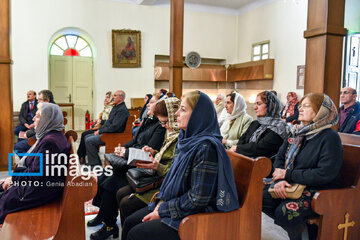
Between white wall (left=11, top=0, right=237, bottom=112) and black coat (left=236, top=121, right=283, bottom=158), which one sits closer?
black coat (left=236, top=121, right=283, bottom=158)

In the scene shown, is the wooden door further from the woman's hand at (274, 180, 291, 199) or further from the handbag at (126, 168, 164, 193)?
the handbag at (126, 168, 164, 193)

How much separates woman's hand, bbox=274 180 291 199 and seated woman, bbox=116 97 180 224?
843 millimetres

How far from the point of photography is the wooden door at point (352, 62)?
791 cm

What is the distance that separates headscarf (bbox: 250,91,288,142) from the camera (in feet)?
9.63

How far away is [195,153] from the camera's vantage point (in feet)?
5.84

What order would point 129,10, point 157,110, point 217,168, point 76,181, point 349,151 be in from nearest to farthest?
1. point 217,168
2. point 76,181
3. point 349,151
4. point 157,110
5. point 129,10

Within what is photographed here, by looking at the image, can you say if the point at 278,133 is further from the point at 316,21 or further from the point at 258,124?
the point at 316,21

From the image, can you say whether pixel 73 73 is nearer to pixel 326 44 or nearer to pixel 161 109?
pixel 161 109

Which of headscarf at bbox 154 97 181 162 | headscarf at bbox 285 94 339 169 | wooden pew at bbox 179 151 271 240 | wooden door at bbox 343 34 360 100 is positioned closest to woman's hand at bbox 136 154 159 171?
headscarf at bbox 154 97 181 162

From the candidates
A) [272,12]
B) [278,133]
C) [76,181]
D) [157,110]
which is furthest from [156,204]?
[272,12]

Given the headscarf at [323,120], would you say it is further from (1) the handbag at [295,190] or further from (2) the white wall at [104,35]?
(2) the white wall at [104,35]

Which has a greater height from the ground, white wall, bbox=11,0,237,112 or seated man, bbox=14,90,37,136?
white wall, bbox=11,0,237,112

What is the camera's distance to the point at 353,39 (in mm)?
7961

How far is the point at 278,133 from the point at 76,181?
6.19ft
